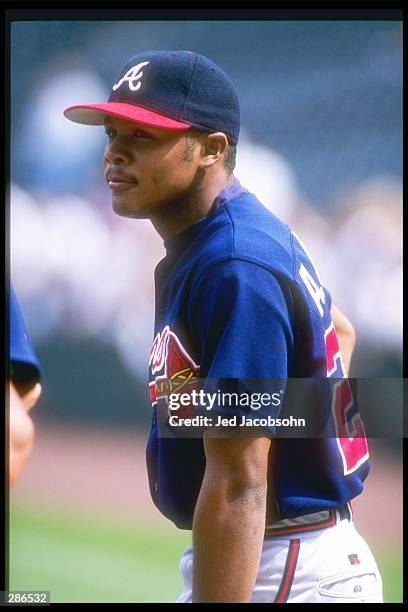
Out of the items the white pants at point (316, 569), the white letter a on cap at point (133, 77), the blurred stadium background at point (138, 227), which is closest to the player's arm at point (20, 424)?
the white pants at point (316, 569)

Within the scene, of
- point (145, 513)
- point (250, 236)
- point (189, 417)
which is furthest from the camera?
point (145, 513)

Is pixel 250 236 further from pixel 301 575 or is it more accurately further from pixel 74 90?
pixel 74 90

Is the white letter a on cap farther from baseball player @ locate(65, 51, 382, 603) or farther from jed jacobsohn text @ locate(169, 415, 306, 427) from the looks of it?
jed jacobsohn text @ locate(169, 415, 306, 427)

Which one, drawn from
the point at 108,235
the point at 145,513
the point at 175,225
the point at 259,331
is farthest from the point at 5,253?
the point at 259,331

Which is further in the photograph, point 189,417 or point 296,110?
point 296,110

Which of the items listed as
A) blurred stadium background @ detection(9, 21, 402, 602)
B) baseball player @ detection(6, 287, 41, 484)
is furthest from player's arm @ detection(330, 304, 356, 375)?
baseball player @ detection(6, 287, 41, 484)

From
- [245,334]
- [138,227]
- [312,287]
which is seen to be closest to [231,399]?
[245,334]

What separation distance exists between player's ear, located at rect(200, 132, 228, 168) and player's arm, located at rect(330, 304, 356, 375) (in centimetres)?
72

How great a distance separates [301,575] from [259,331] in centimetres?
75

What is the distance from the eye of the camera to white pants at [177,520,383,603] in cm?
244

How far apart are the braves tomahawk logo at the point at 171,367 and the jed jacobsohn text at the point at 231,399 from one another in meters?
0.03

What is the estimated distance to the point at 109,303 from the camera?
325 centimetres

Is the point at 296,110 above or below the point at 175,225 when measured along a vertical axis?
above

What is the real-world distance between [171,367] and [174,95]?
801mm
